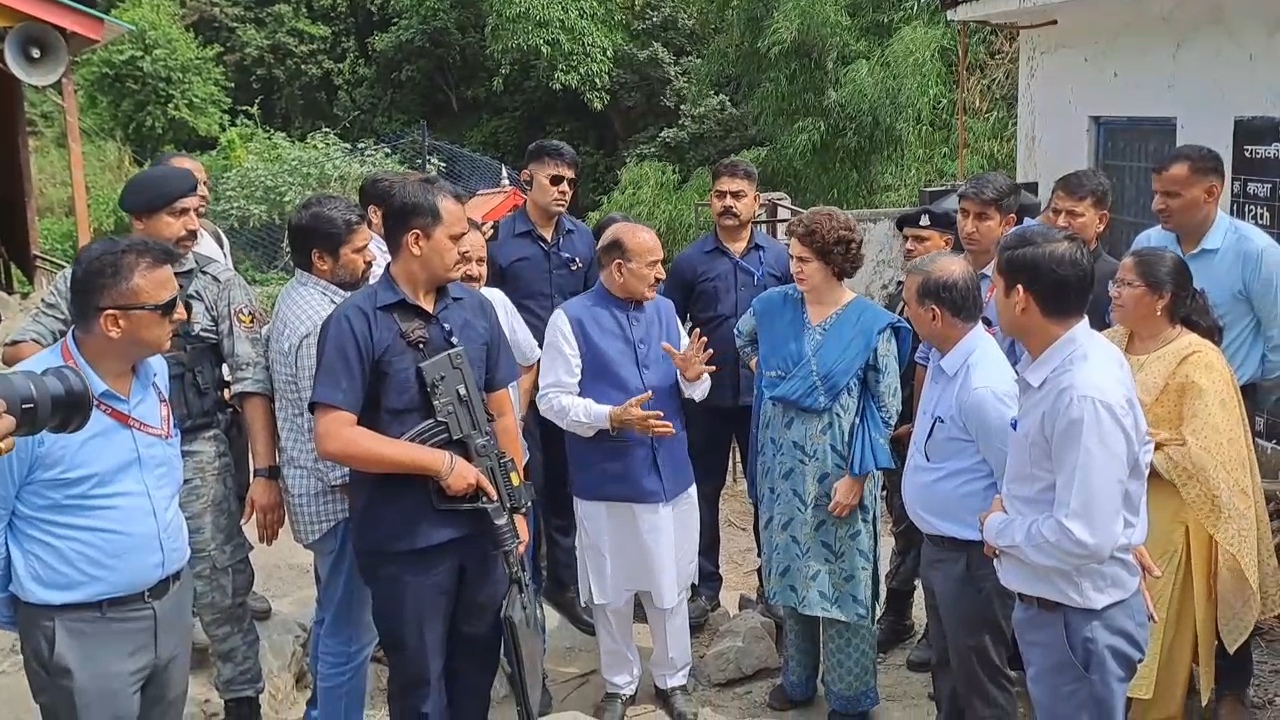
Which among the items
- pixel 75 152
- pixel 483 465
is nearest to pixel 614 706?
pixel 483 465

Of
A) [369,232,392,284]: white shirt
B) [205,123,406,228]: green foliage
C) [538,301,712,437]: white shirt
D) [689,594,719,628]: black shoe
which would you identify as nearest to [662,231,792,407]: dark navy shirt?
[538,301,712,437]: white shirt

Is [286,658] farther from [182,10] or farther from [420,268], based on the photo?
[182,10]

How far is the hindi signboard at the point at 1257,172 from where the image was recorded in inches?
220

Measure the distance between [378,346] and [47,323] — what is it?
1.26m

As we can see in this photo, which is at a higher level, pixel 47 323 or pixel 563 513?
pixel 47 323

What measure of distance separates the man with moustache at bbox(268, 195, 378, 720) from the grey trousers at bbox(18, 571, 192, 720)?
75 centimetres

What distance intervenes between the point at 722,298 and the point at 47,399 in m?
2.91

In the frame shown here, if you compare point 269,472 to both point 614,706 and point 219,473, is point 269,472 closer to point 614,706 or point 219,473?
point 219,473

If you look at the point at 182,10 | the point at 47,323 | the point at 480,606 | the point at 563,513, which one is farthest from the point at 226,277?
the point at 182,10

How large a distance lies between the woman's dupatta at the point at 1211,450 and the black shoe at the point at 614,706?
1.99 metres

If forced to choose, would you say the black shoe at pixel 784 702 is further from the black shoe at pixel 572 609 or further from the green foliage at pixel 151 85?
the green foliage at pixel 151 85

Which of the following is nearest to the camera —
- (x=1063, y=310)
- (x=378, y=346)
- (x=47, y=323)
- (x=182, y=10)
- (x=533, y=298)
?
(x=1063, y=310)

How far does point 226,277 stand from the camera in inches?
145

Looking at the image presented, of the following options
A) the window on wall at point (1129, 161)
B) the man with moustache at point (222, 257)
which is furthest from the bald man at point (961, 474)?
the window on wall at point (1129, 161)
